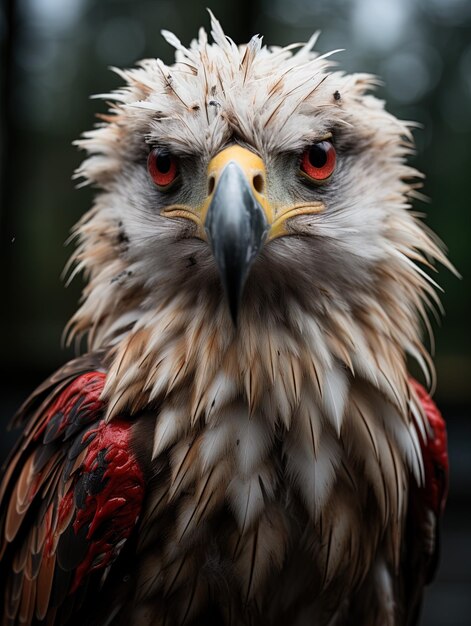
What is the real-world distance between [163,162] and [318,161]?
0.28 metres

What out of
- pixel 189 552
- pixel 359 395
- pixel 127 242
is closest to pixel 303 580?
pixel 189 552

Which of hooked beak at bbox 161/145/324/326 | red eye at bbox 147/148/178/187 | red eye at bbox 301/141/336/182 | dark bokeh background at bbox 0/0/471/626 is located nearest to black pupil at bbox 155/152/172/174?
red eye at bbox 147/148/178/187

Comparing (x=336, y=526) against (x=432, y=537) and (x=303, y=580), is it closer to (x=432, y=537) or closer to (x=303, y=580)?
(x=303, y=580)

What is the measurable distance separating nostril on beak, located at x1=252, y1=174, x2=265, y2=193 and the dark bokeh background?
3409 millimetres

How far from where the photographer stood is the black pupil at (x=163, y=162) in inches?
53.8

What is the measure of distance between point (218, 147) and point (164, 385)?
0.43 meters

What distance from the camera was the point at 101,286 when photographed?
59.4 inches

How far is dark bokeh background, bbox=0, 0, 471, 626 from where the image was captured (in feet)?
14.7

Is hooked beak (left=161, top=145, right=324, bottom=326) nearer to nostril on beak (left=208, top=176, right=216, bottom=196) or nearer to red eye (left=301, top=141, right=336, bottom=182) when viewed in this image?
nostril on beak (left=208, top=176, right=216, bottom=196)

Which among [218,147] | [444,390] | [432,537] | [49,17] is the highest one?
[49,17]

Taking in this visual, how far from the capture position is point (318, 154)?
1357 millimetres

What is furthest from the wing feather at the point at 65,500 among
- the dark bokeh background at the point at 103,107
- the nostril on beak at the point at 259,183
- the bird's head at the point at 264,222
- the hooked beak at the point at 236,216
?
the dark bokeh background at the point at 103,107

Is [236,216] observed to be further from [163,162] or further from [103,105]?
[103,105]

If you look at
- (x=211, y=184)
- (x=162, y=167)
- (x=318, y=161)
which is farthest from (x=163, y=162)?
(x=318, y=161)
